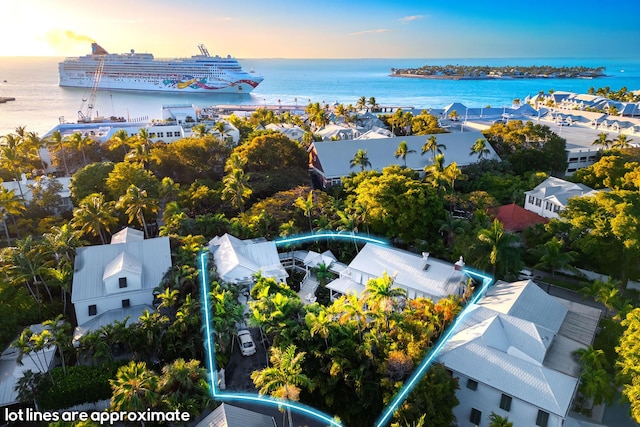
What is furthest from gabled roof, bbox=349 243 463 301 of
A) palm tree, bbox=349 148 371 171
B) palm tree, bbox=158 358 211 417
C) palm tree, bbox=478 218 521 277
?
palm tree, bbox=349 148 371 171

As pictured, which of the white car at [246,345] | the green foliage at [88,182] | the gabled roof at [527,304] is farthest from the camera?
the green foliage at [88,182]

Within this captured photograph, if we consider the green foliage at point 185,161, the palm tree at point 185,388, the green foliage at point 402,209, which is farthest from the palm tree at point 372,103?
the palm tree at point 185,388

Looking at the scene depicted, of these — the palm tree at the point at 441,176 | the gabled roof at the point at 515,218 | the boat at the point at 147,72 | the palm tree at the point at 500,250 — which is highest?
the boat at the point at 147,72

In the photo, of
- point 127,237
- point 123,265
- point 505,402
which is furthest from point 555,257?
point 127,237

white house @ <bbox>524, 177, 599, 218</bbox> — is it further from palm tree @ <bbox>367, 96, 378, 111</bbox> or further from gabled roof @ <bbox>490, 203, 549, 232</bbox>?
palm tree @ <bbox>367, 96, 378, 111</bbox>

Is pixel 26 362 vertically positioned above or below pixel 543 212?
below

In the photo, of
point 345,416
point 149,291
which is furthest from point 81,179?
point 345,416

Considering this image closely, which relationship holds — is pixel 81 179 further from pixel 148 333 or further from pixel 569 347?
pixel 569 347

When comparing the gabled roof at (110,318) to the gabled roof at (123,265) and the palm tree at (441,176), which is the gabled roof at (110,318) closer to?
the gabled roof at (123,265)

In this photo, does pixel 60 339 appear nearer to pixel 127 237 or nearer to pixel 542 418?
pixel 127 237
